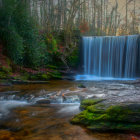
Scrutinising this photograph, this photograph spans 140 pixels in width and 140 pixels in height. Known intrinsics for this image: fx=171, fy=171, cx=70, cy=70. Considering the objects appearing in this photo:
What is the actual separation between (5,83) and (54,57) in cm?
630

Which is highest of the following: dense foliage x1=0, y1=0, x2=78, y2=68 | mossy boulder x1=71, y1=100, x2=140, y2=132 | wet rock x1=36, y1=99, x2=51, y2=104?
dense foliage x1=0, y1=0, x2=78, y2=68

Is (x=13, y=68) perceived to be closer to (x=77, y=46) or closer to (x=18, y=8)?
(x=18, y=8)

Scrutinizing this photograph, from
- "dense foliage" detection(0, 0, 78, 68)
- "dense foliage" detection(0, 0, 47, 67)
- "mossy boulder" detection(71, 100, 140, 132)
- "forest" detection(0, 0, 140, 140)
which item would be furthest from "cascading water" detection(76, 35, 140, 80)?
"mossy boulder" detection(71, 100, 140, 132)

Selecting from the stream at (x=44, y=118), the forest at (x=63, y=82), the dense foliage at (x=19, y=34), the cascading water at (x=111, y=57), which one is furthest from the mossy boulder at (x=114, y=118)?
the cascading water at (x=111, y=57)

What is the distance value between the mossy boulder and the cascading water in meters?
9.95

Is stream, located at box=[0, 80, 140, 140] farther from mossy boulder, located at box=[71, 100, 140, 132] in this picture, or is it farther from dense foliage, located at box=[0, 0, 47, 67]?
dense foliage, located at box=[0, 0, 47, 67]

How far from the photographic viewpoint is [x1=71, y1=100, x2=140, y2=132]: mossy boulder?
358 centimetres

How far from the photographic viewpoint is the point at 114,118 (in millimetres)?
3709

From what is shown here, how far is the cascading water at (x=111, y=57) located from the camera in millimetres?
13969

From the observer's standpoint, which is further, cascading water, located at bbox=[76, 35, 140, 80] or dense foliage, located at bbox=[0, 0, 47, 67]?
cascading water, located at bbox=[76, 35, 140, 80]

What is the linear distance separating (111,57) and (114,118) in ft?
39.5

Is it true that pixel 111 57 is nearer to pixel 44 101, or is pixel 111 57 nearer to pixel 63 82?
pixel 63 82

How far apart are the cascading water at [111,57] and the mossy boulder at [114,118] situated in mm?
9951

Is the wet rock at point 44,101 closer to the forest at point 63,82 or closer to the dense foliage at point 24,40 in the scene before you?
the forest at point 63,82
